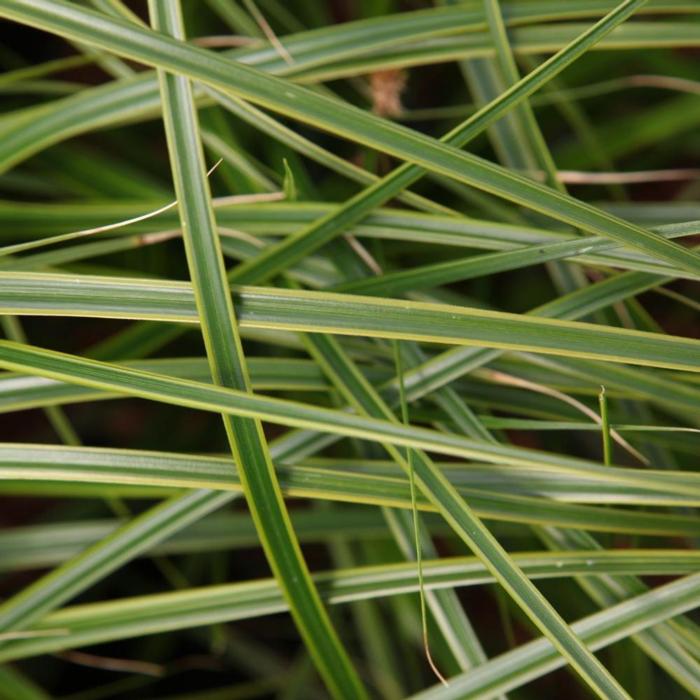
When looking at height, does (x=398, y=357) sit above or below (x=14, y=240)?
below

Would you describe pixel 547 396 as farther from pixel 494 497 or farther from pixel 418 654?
pixel 418 654

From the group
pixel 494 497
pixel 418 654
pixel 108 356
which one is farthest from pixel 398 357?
pixel 418 654

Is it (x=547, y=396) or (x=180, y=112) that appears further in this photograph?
(x=547, y=396)

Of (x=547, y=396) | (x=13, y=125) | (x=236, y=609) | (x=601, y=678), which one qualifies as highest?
(x=13, y=125)

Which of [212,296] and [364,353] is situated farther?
[364,353]

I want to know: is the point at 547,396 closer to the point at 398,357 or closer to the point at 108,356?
the point at 398,357

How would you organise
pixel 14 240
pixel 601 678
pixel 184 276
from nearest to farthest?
pixel 601 678, pixel 14 240, pixel 184 276

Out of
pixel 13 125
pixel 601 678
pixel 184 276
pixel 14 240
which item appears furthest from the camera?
pixel 184 276
